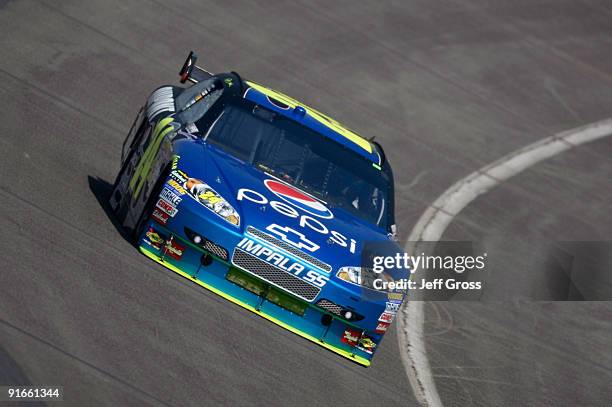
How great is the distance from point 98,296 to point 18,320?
842 mm

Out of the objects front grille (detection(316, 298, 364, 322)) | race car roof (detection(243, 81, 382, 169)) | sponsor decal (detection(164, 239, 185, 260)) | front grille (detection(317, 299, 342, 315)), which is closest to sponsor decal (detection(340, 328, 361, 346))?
front grille (detection(316, 298, 364, 322))

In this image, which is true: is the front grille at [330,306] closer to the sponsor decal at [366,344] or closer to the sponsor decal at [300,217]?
the sponsor decal at [366,344]

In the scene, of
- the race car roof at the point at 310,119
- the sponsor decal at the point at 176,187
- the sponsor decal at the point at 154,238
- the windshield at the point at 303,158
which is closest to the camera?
the sponsor decal at the point at 176,187

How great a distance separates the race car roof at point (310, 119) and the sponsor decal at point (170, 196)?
75.0 inches

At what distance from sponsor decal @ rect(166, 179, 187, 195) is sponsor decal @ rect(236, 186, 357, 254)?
1.50 feet

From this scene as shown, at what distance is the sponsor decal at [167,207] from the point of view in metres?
8.69

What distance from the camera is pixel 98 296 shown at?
8.55 meters

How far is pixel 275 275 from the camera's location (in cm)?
868

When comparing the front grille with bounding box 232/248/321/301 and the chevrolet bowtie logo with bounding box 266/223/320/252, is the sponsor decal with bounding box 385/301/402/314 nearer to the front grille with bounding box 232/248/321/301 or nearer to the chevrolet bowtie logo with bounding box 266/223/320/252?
the front grille with bounding box 232/248/321/301

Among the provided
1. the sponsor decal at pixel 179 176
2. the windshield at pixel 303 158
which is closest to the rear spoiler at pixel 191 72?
the windshield at pixel 303 158

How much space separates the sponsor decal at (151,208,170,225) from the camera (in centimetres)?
874

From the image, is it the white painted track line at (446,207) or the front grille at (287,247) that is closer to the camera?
the front grille at (287,247)

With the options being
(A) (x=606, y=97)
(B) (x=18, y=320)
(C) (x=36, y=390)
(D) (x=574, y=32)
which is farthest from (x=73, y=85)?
(D) (x=574, y=32)

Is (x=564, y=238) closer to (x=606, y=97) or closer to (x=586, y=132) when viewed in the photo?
(x=586, y=132)
